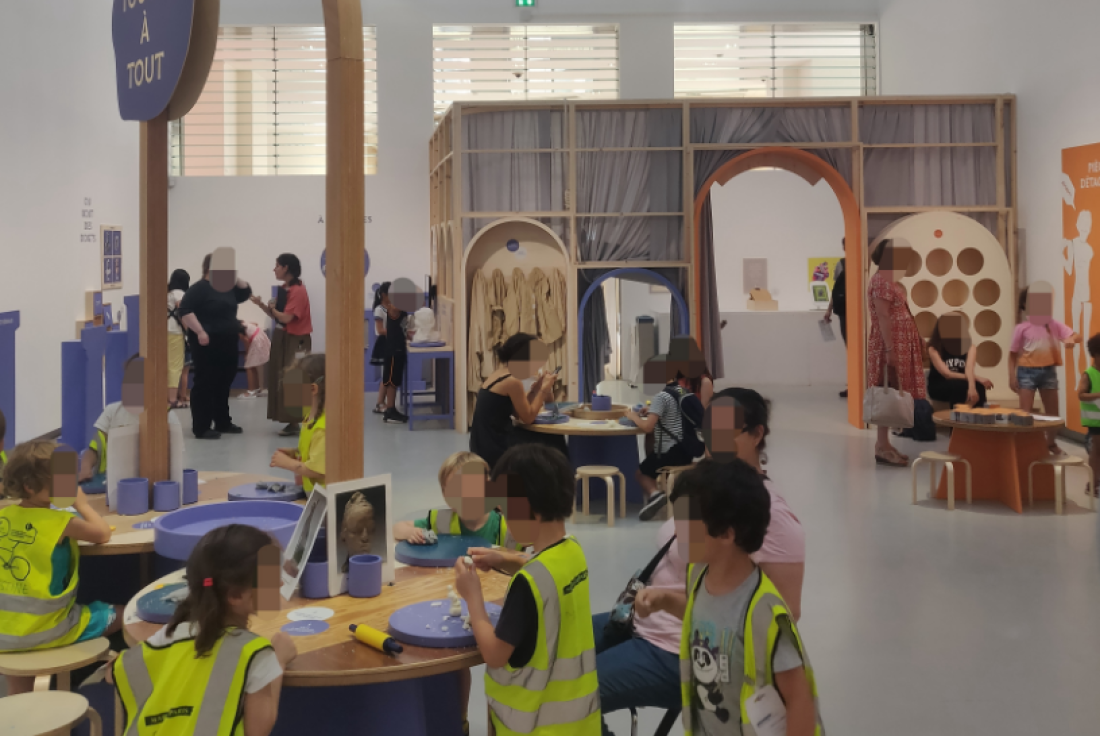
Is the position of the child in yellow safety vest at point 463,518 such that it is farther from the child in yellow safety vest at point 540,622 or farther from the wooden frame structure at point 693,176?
the wooden frame structure at point 693,176

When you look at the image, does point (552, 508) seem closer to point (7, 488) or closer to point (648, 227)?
point (7, 488)

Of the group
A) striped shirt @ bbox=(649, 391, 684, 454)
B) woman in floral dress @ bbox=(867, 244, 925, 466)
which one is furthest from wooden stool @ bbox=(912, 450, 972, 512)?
striped shirt @ bbox=(649, 391, 684, 454)

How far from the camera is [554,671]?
2.54 metres

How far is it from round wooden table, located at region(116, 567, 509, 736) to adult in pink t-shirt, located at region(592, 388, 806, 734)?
0.43 metres

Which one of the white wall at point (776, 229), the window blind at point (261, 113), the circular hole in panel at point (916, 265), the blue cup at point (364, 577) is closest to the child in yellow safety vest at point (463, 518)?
the blue cup at point (364, 577)

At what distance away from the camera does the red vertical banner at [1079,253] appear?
9.24 metres

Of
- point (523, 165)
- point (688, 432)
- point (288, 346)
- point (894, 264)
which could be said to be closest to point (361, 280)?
point (688, 432)

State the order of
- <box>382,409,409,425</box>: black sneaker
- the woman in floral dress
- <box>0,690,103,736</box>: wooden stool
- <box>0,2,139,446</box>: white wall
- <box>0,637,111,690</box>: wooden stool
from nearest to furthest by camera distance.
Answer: <box>0,690,103,736</box>: wooden stool
<box>0,637,111,690</box>: wooden stool
the woman in floral dress
<box>0,2,139,446</box>: white wall
<box>382,409,409,425</box>: black sneaker

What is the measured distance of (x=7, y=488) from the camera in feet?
11.0

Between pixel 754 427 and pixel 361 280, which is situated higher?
pixel 361 280

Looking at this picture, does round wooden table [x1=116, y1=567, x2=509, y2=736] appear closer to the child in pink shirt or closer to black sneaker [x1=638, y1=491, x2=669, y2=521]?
black sneaker [x1=638, y1=491, x2=669, y2=521]

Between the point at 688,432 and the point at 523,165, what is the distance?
4.68 meters

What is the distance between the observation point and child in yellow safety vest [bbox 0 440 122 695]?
3332 mm

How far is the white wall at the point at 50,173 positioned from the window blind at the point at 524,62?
4.77m
